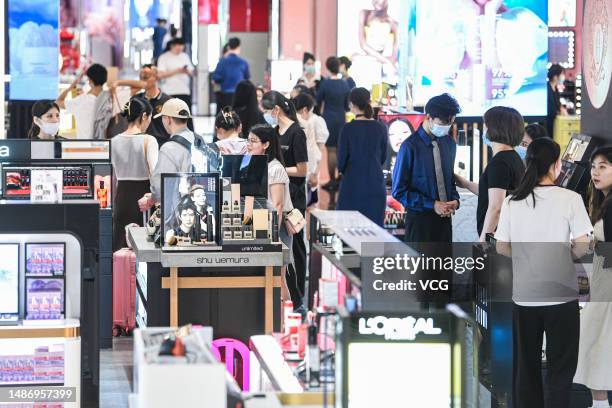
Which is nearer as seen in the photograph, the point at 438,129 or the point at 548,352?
the point at 548,352

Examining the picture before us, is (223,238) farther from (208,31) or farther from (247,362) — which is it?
(208,31)

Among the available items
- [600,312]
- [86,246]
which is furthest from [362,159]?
[600,312]

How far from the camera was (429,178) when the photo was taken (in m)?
8.30

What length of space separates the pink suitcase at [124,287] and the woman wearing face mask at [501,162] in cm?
279

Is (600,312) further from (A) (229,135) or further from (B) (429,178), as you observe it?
(A) (229,135)

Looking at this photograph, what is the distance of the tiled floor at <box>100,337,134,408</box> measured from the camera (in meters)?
7.61

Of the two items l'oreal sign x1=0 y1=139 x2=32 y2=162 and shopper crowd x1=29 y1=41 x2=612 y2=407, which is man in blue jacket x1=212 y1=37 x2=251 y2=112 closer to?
shopper crowd x1=29 y1=41 x2=612 y2=407

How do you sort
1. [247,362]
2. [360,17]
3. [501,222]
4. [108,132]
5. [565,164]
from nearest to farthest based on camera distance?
[501,222] → [247,362] → [565,164] → [108,132] → [360,17]

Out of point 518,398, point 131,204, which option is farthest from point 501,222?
point 131,204

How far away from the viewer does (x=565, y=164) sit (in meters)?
9.17

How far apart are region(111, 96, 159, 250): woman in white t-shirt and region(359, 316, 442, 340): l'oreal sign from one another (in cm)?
584

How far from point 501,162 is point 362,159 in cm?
333

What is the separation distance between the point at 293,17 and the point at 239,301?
15799mm

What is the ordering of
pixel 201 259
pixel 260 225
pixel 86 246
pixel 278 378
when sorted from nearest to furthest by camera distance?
A: 1. pixel 278 378
2. pixel 86 246
3. pixel 201 259
4. pixel 260 225
